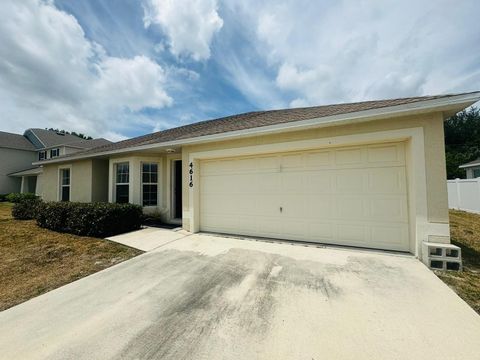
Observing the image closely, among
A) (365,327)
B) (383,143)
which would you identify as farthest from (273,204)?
(365,327)

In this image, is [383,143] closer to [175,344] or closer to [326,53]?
[326,53]

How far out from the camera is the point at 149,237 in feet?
20.8

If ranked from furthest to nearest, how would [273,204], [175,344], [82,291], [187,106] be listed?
[187,106], [273,204], [82,291], [175,344]

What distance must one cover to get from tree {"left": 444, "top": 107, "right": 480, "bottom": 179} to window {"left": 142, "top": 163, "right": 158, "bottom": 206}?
32729 millimetres

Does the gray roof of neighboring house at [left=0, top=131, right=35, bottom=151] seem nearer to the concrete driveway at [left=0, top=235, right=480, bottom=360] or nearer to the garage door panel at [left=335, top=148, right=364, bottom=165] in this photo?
the concrete driveway at [left=0, top=235, right=480, bottom=360]

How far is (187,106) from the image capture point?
1137cm

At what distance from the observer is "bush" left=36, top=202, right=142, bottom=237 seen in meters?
6.66

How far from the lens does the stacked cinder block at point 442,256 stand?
12.4 ft

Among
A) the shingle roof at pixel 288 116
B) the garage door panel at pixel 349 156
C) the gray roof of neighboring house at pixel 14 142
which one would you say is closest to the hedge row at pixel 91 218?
the shingle roof at pixel 288 116

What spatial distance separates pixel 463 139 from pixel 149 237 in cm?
4324

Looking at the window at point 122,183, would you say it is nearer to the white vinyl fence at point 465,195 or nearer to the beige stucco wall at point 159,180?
the beige stucco wall at point 159,180

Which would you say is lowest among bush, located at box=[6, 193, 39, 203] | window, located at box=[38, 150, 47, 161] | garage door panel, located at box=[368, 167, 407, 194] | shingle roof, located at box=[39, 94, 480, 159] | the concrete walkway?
the concrete walkway

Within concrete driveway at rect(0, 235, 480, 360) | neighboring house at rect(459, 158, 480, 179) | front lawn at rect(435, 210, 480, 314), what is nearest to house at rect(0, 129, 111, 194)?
concrete driveway at rect(0, 235, 480, 360)

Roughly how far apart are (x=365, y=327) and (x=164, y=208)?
8013 mm
